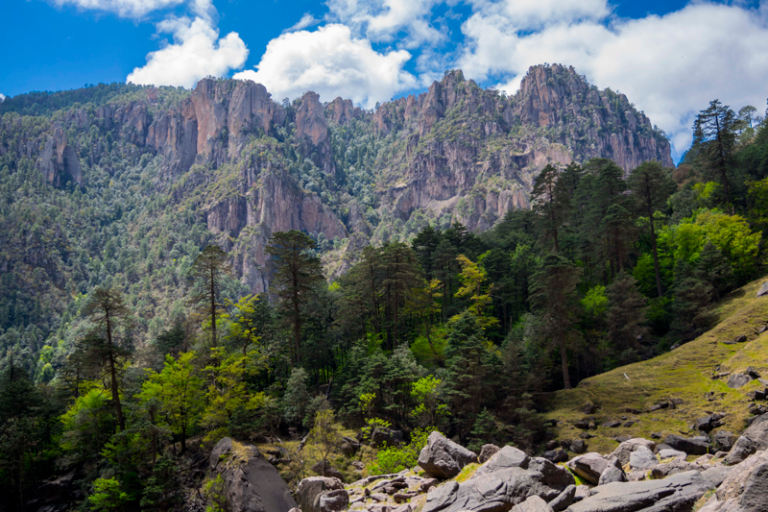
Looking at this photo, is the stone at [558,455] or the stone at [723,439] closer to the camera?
the stone at [723,439]

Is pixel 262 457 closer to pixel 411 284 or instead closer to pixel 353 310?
pixel 353 310

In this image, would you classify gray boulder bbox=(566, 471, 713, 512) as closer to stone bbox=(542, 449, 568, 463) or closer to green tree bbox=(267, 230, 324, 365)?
stone bbox=(542, 449, 568, 463)

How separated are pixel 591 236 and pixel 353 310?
27149 millimetres

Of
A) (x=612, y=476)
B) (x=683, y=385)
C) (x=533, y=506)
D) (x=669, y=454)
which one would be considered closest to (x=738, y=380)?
(x=683, y=385)

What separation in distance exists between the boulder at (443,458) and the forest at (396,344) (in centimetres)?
857

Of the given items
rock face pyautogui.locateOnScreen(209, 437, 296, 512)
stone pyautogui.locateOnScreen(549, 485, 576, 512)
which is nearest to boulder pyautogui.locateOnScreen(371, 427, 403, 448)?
rock face pyautogui.locateOnScreen(209, 437, 296, 512)

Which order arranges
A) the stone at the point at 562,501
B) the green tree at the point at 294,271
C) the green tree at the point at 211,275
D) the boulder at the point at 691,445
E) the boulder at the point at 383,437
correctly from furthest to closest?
1. the green tree at the point at 294,271
2. the green tree at the point at 211,275
3. the boulder at the point at 383,437
4. the boulder at the point at 691,445
5. the stone at the point at 562,501

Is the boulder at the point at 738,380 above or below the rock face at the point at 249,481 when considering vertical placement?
above

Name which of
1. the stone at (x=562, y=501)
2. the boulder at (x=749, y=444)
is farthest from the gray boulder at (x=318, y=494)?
the boulder at (x=749, y=444)

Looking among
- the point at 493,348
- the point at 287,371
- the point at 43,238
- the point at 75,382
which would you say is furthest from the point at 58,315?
the point at 493,348

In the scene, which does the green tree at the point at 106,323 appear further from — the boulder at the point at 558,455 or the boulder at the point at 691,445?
the boulder at the point at 691,445

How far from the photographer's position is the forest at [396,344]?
29656mm

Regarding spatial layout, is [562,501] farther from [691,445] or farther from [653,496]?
[691,445]

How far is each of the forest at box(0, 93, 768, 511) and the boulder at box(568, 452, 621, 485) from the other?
1325 cm
